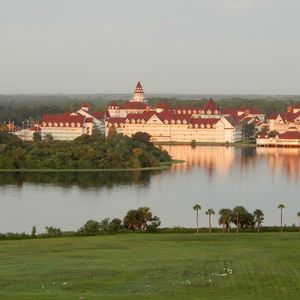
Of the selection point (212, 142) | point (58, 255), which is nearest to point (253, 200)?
point (58, 255)

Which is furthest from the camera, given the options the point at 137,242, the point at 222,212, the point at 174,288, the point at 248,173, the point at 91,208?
the point at 248,173

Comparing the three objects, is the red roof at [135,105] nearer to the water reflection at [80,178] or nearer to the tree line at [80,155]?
the tree line at [80,155]

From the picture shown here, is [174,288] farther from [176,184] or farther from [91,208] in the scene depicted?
[176,184]

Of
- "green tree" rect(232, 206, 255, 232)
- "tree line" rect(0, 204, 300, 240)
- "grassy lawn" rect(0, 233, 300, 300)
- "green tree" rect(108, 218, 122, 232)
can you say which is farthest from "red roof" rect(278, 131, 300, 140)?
"grassy lawn" rect(0, 233, 300, 300)

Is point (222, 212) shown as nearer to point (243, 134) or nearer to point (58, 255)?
point (58, 255)

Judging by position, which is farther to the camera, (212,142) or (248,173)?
(212,142)

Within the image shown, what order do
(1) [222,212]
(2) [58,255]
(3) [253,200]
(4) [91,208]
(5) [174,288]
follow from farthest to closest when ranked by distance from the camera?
(3) [253,200] < (4) [91,208] < (1) [222,212] < (2) [58,255] < (5) [174,288]

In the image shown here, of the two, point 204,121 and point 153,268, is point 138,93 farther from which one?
point 153,268

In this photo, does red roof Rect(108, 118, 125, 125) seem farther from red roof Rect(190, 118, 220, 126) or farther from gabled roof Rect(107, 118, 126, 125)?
red roof Rect(190, 118, 220, 126)
